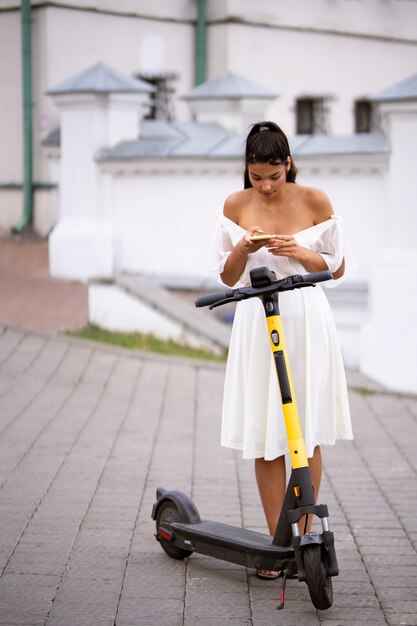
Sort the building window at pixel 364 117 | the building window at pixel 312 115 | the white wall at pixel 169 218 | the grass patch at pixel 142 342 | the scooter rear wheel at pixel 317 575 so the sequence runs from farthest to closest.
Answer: the building window at pixel 364 117
the building window at pixel 312 115
the white wall at pixel 169 218
the grass patch at pixel 142 342
the scooter rear wheel at pixel 317 575

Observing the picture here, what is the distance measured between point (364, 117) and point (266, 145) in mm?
23654

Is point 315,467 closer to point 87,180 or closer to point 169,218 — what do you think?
point 169,218

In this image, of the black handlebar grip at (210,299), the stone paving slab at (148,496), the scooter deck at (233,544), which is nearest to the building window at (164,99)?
the stone paving slab at (148,496)

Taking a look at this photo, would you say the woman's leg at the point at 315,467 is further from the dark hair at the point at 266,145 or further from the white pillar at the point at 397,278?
the white pillar at the point at 397,278

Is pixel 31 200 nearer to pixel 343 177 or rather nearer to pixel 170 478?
pixel 343 177

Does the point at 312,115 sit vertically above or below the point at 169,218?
above

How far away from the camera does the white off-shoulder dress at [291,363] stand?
193 inches

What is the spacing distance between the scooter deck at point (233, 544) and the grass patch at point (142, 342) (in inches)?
219

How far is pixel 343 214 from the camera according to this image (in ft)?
39.6

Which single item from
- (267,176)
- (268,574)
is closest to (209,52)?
(267,176)

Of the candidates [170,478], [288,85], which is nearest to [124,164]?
[170,478]

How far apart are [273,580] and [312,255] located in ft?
4.14

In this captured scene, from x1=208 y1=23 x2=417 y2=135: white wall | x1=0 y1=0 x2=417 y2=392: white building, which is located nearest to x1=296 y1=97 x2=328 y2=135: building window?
x1=208 y1=23 x2=417 y2=135: white wall

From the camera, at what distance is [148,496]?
6383 mm
